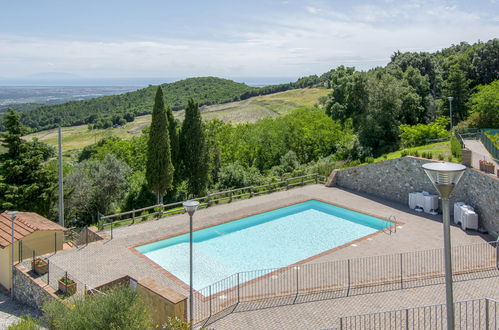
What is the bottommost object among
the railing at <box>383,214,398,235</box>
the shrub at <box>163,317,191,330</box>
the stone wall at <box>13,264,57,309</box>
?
the stone wall at <box>13,264,57,309</box>

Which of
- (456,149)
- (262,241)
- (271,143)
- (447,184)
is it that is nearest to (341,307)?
(447,184)

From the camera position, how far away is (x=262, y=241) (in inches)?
690

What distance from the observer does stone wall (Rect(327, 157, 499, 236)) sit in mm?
15961

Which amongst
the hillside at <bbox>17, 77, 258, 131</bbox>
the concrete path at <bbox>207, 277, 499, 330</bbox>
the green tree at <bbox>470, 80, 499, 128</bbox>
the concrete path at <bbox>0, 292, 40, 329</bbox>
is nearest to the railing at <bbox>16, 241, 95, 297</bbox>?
the concrete path at <bbox>0, 292, 40, 329</bbox>

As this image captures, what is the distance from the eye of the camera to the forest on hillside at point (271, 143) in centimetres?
2044

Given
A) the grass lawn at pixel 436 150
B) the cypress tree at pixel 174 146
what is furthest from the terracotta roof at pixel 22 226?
the grass lawn at pixel 436 150

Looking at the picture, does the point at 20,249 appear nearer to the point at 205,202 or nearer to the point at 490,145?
the point at 205,202

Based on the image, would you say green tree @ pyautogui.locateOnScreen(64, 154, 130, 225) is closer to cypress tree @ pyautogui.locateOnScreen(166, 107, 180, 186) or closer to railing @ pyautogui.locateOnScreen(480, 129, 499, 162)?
cypress tree @ pyautogui.locateOnScreen(166, 107, 180, 186)

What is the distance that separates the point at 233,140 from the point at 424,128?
1832 cm

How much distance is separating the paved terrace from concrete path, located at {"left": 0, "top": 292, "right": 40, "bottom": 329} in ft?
5.48

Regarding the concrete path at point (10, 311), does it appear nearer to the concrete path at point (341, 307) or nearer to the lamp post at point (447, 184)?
the concrete path at point (341, 307)

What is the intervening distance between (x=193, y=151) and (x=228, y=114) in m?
55.3

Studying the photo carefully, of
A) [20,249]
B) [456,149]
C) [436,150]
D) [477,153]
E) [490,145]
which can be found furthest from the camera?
[436,150]

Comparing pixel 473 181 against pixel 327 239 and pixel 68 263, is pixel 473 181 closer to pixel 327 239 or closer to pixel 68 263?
pixel 327 239
